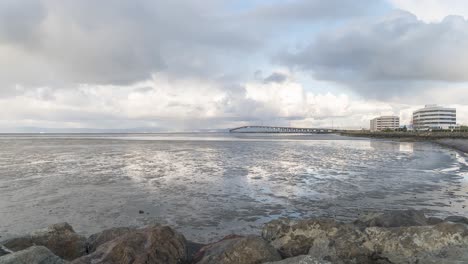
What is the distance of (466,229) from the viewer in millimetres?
6449

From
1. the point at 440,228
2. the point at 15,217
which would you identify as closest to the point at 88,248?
the point at 15,217

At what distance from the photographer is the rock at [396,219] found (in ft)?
28.6

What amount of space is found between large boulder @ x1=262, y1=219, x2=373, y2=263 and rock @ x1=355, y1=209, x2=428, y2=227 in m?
1.79

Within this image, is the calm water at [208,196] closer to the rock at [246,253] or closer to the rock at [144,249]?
the rock at [144,249]

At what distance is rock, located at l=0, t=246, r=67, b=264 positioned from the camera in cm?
576

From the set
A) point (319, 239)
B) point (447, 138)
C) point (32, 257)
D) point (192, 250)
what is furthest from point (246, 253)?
point (447, 138)

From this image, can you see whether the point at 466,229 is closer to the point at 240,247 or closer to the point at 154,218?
the point at 240,247

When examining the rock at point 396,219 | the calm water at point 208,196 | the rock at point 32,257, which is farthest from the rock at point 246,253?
the rock at point 396,219

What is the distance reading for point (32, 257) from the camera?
588 centimetres

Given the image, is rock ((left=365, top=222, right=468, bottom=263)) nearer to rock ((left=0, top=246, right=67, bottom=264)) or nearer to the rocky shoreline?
the rocky shoreline

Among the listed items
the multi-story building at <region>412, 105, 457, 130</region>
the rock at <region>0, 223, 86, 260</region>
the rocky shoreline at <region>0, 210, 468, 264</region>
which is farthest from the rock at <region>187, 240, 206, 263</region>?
the multi-story building at <region>412, 105, 457, 130</region>

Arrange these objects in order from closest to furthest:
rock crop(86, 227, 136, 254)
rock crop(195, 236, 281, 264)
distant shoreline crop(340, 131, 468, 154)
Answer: rock crop(195, 236, 281, 264) → rock crop(86, 227, 136, 254) → distant shoreline crop(340, 131, 468, 154)

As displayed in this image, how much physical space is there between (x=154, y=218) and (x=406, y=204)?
11106 mm

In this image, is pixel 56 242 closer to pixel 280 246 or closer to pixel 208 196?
pixel 280 246
